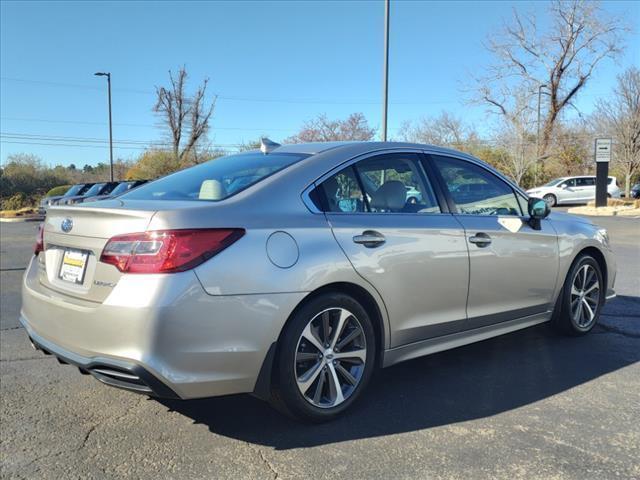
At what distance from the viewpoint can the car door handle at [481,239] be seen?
12.7 feet

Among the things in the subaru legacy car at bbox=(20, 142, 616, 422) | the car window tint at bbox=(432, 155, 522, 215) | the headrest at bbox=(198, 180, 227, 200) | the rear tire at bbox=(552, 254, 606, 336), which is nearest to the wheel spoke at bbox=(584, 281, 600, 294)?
the rear tire at bbox=(552, 254, 606, 336)

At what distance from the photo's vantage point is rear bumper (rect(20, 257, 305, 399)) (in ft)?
8.61

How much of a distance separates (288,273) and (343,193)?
2.52ft

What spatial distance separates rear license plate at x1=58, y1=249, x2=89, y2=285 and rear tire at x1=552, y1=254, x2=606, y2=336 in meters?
3.67

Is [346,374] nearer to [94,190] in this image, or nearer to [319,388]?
[319,388]

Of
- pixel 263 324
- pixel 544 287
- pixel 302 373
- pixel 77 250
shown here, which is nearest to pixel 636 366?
pixel 544 287

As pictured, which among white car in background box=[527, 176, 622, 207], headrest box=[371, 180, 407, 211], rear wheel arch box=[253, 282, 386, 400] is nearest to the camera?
rear wheel arch box=[253, 282, 386, 400]

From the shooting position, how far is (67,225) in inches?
123

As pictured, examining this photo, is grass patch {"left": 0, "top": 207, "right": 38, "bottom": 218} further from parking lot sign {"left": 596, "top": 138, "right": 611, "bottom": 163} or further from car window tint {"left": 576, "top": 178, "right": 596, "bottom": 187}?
car window tint {"left": 576, "top": 178, "right": 596, "bottom": 187}

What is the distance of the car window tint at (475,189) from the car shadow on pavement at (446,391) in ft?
3.84

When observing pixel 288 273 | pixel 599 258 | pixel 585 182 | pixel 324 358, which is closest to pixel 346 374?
pixel 324 358

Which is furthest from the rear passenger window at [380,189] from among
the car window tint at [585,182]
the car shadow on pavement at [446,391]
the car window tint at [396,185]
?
the car window tint at [585,182]

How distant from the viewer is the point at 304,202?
319 cm

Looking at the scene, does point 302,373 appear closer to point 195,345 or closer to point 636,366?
point 195,345
